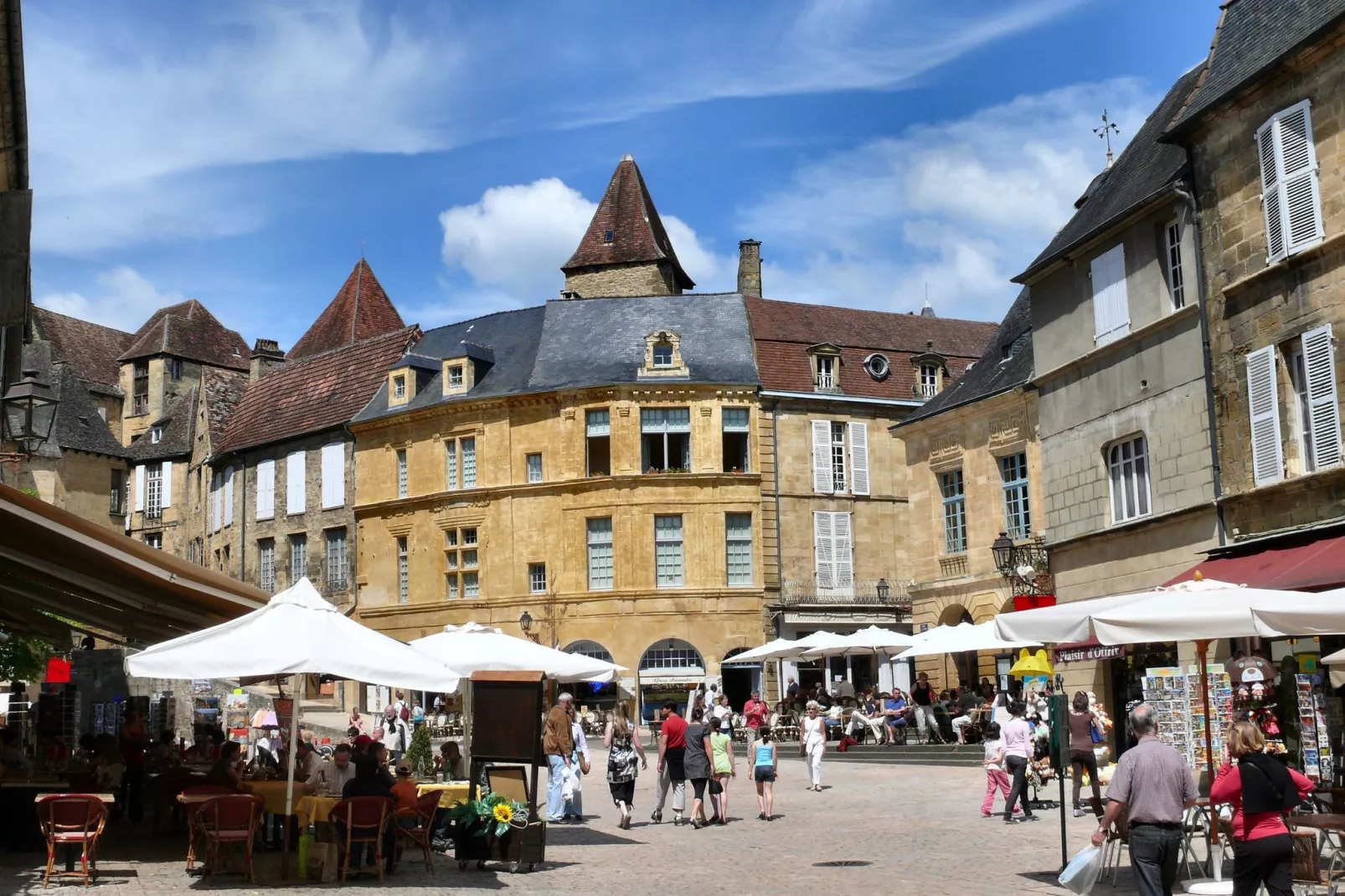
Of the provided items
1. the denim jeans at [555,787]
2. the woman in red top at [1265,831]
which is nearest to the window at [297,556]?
the denim jeans at [555,787]

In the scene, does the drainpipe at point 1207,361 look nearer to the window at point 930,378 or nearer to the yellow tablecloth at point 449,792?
the yellow tablecloth at point 449,792

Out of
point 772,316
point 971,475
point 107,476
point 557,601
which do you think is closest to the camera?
point 971,475

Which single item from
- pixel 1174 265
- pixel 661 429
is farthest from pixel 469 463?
pixel 1174 265

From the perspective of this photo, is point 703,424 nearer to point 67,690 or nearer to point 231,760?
point 67,690

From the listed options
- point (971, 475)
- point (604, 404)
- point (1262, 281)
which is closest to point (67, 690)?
point (604, 404)

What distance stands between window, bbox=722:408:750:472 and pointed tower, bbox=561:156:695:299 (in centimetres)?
1046

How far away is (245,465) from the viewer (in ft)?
155

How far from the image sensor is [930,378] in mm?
42406

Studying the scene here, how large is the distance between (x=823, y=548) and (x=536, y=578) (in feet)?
24.8

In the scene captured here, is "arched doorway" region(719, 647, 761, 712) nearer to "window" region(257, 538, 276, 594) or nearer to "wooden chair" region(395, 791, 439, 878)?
"window" region(257, 538, 276, 594)

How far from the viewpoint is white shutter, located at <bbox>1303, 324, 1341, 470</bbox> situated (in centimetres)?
1628

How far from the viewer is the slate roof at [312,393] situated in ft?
147

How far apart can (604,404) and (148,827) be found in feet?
74.7

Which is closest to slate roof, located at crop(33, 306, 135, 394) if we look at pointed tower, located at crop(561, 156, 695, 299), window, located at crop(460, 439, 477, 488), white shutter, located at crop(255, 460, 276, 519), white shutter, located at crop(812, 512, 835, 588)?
white shutter, located at crop(255, 460, 276, 519)
